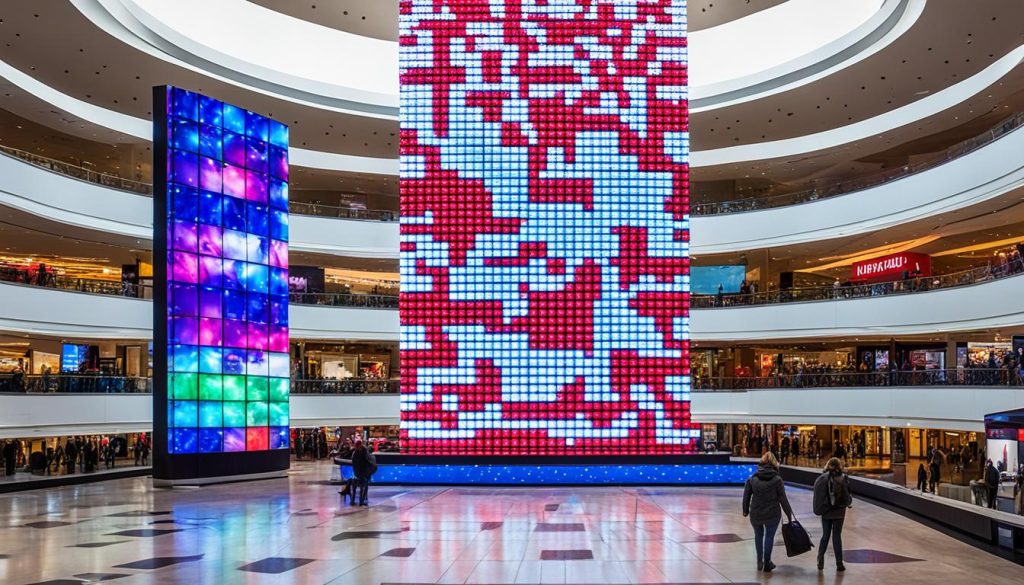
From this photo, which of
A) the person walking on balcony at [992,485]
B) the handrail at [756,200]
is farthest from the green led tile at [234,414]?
the person walking on balcony at [992,485]

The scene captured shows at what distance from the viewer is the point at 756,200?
38.4 metres

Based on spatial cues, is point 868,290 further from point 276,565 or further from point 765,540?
A: point 276,565

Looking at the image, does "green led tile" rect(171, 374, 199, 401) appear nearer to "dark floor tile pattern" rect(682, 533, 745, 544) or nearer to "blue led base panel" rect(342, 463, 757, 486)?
"blue led base panel" rect(342, 463, 757, 486)

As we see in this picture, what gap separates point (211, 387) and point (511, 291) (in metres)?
8.22

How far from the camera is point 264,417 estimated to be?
90.0 ft

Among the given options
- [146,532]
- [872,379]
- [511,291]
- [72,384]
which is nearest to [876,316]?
[872,379]

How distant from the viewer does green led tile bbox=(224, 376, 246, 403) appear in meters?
26.2

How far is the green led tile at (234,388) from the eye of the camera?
26.2 metres

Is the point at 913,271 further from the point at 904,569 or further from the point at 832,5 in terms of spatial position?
the point at 904,569

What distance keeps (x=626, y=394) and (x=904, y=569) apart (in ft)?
39.3

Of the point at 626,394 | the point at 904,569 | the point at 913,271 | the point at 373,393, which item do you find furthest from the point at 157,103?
the point at 913,271

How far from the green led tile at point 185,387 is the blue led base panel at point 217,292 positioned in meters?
0.02

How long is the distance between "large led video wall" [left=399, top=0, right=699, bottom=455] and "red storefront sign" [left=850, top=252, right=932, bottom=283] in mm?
13287

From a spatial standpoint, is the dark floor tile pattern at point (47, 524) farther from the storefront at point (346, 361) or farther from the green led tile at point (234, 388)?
the storefront at point (346, 361)
